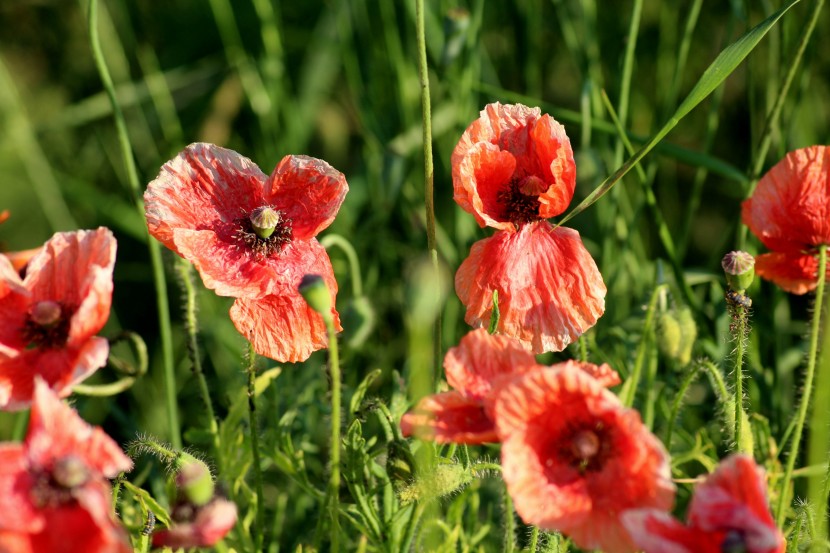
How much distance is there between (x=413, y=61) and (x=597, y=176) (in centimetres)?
76

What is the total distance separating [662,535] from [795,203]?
0.51 m

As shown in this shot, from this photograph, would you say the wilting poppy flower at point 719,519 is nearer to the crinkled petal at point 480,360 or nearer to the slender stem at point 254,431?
the crinkled petal at point 480,360


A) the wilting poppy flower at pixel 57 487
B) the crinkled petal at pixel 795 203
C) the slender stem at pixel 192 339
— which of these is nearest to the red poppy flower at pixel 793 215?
the crinkled petal at pixel 795 203

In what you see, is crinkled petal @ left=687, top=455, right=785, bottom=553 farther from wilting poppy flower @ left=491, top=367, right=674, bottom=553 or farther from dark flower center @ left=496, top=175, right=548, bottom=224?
dark flower center @ left=496, top=175, right=548, bottom=224

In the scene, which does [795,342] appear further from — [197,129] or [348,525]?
[197,129]

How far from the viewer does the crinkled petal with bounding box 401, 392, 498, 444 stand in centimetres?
77

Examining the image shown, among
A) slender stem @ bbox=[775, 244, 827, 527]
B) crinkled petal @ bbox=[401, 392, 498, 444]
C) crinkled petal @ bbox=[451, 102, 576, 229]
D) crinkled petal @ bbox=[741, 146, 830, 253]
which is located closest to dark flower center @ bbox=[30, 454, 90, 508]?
crinkled petal @ bbox=[401, 392, 498, 444]

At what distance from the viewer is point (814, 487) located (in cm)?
83

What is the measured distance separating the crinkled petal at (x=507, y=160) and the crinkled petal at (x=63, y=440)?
0.41 m

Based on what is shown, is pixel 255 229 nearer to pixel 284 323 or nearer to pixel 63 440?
pixel 284 323

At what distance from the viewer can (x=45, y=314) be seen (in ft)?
2.89

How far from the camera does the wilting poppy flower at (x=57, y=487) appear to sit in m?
0.64

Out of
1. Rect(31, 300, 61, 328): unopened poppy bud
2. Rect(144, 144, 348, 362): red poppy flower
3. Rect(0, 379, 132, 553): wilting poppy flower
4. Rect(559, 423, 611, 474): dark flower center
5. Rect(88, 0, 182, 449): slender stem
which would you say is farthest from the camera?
Rect(88, 0, 182, 449): slender stem

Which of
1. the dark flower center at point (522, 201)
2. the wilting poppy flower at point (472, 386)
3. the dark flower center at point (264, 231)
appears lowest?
the wilting poppy flower at point (472, 386)
